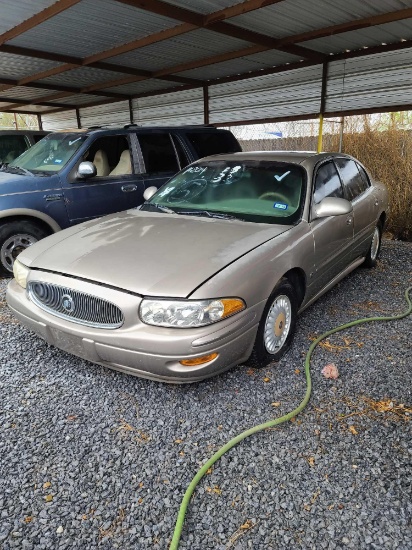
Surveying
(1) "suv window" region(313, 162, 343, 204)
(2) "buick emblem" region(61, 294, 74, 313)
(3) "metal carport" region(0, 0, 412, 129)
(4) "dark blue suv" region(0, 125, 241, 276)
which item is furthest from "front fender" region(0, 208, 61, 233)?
(1) "suv window" region(313, 162, 343, 204)

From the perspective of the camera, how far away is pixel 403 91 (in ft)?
24.5

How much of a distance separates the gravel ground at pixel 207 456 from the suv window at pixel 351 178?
73.5 inches

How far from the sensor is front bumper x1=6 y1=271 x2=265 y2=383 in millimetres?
2447

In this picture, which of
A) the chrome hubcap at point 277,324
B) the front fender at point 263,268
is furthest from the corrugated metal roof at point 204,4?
the chrome hubcap at point 277,324

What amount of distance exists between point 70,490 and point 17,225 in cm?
379

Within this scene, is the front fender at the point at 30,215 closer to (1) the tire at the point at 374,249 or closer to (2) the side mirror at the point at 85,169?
(2) the side mirror at the point at 85,169

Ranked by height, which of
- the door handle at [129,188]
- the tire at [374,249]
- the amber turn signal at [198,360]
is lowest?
the tire at [374,249]

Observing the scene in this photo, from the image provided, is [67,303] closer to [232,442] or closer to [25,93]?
[232,442]

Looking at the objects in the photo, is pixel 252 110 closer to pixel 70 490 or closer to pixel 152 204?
pixel 152 204

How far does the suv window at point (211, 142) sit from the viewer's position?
21.3 feet

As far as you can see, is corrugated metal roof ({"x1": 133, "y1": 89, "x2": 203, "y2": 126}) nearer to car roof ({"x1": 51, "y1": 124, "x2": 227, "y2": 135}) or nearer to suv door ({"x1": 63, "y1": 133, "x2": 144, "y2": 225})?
car roof ({"x1": 51, "y1": 124, "x2": 227, "y2": 135})

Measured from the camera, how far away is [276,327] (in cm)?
313

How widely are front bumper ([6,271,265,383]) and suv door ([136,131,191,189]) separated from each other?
355cm

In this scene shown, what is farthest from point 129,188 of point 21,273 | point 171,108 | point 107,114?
point 107,114
